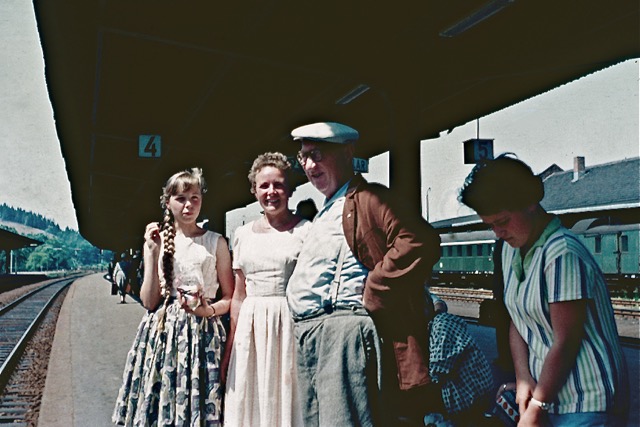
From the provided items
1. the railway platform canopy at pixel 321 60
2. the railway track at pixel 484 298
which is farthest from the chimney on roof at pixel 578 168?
the railway platform canopy at pixel 321 60

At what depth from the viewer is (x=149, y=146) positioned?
44.0 feet

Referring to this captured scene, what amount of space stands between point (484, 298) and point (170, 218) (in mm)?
12290

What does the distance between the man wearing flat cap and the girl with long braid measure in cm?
72

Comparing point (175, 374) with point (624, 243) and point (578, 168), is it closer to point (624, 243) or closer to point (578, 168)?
point (624, 243)

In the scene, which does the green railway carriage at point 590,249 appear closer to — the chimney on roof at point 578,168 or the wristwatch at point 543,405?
the chimney on roof at point 578,168

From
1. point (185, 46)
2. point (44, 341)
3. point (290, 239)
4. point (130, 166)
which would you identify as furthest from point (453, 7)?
point (130, 166)

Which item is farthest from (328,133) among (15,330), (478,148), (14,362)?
(15,330)

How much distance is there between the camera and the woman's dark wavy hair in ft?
8.67

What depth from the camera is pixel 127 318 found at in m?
18.8

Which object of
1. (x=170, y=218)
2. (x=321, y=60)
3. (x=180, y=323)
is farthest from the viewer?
(x=321, y=60)

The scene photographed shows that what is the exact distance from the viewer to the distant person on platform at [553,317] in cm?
243

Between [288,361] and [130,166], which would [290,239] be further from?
Result: [130,166]

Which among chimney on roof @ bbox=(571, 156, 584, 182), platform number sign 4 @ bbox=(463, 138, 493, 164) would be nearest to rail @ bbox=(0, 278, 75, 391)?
platform number sign 4 @ bbox=(463, 138, 493, 164)

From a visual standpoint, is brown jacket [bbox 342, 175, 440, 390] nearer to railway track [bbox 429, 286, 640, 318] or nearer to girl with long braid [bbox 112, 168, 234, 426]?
girl with long braid [bbox 112, 168, 234, 426]
